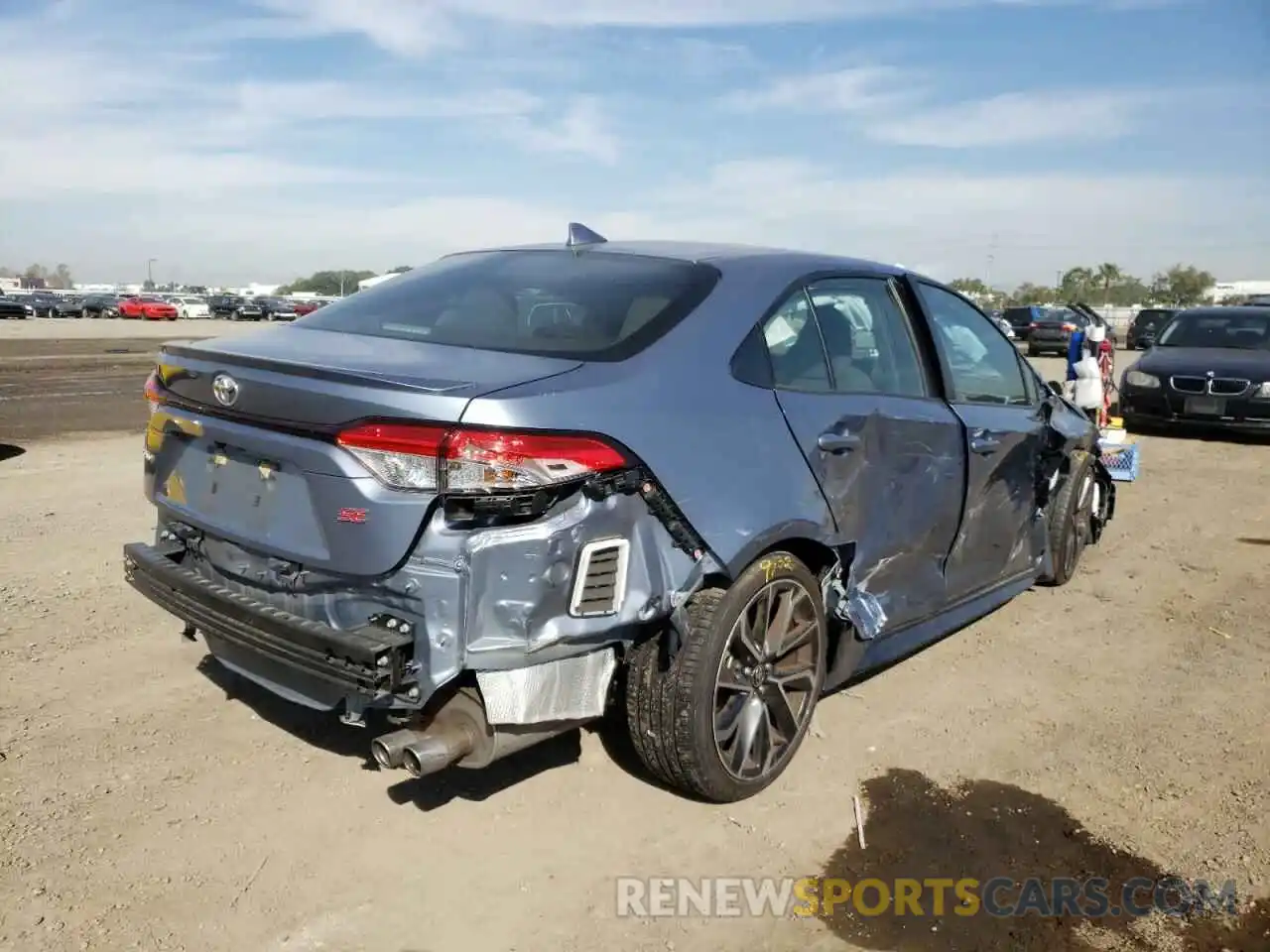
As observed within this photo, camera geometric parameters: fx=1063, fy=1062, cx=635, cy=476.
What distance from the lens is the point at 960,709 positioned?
165 inches

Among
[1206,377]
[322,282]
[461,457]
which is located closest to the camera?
[461,457]

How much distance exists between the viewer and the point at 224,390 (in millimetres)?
3072

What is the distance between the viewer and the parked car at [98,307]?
59609mm

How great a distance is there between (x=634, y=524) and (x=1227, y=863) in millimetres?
2037

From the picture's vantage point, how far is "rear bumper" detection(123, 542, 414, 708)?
8.67 ft

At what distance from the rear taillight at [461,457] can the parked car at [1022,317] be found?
103ft

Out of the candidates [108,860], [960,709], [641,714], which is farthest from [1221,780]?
[108,860]

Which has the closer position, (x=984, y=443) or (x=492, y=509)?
(x=492, y=509)

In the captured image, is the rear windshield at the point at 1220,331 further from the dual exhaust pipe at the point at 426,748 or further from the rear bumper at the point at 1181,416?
the dual exhaust pipe at the point at 426,748

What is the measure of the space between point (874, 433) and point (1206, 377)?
9655 millimetres

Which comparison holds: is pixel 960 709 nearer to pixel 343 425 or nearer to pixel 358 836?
pixel 358 836

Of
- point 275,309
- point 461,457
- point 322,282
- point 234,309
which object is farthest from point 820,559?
point 322,282

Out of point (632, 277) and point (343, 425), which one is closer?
point (343, 425)

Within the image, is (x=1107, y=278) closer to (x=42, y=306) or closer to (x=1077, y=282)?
(x=1077, y=282)
